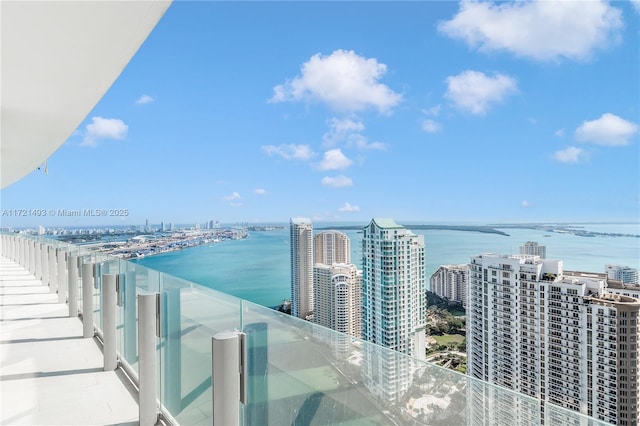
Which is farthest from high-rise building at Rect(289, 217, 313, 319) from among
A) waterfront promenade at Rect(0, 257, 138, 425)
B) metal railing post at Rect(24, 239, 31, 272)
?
waterfront promenade at Rect(0, 257, 138, 425)

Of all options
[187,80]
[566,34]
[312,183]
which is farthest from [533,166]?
[187,80]

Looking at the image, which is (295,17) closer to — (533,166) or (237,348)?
(533,166)

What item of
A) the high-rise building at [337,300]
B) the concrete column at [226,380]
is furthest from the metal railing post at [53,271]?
the high-rise building at [337,300]

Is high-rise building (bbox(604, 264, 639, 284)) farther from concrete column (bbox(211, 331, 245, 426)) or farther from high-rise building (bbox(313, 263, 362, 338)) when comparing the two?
concrete column (bbox(211, 331, 245, 426))

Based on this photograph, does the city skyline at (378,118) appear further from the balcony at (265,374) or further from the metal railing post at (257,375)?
the metal railing post at (257,375)

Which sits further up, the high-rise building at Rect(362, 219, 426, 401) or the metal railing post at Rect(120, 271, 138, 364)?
the metal railing post at Rect(120, 271, 138, 364)

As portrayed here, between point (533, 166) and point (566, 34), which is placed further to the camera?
point (533, 166)
